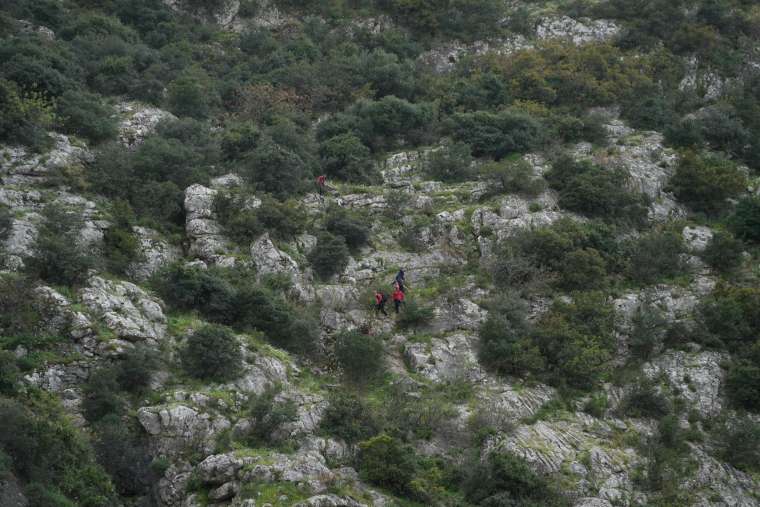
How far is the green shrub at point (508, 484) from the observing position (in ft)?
89.6

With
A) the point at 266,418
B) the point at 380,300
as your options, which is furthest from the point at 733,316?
the point at 266,418

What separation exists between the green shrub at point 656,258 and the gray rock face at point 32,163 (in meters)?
25.7

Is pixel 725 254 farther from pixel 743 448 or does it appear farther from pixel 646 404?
pixel 743 448

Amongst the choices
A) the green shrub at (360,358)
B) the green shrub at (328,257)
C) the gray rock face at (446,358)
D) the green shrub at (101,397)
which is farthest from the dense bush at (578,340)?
the green shrub at (101,397)

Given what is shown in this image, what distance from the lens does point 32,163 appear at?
37375mm

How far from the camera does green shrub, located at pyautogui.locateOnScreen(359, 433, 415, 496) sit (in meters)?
26.9

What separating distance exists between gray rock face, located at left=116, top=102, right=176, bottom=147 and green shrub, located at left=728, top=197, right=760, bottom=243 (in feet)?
97.9

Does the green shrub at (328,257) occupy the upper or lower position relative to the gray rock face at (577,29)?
lower

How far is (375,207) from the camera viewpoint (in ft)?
140

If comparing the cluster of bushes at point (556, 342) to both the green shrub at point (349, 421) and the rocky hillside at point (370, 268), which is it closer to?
the rocky hillside at point (370, 268)

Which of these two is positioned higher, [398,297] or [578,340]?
[398,297]

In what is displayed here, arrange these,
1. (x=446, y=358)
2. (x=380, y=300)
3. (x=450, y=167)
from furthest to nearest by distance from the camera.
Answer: (x=450, y=167), (x=380, y=300), (x=446, y=358)

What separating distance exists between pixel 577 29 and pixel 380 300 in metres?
36.4

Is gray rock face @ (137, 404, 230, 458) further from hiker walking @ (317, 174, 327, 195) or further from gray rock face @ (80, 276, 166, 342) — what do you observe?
hiker walking @ (317, 174, 327, 195)
